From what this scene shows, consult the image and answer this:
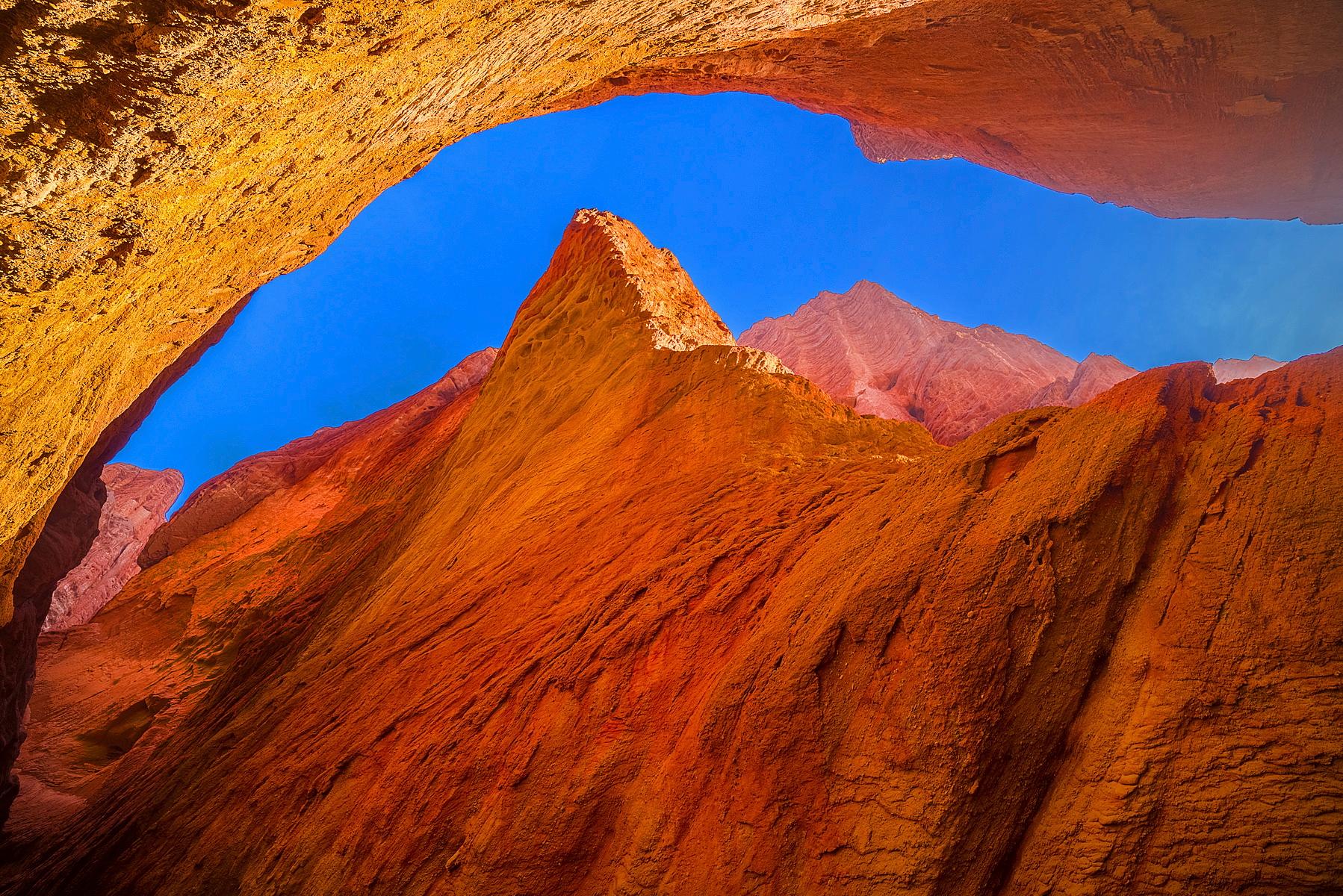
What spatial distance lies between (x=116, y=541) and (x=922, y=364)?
3908 cm

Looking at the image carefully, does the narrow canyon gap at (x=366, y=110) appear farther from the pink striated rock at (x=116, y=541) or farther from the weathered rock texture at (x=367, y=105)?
the pink striated rock at (x=116, y=541)

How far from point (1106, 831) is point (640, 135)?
451ft

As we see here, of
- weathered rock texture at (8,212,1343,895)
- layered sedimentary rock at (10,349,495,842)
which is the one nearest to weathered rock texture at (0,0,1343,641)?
weathered rock texture at (8,212,1343,895)

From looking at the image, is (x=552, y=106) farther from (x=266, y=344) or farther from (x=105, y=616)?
(x=266, y=344)

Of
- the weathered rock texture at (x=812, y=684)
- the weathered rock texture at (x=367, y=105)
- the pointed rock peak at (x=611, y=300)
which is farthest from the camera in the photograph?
the pointed rock peak at (x=611, y=300)

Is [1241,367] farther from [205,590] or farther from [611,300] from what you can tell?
[205,590]

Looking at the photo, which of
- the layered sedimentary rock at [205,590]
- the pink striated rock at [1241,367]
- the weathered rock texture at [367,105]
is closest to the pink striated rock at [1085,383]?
the pink striated rock at [1241,367]

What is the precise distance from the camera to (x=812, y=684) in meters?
3.97

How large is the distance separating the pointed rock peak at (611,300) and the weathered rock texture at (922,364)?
1670 cm

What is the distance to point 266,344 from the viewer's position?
383 feet

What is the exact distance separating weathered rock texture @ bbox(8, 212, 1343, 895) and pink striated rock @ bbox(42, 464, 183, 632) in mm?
16207

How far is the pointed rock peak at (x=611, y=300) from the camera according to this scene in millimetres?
11125

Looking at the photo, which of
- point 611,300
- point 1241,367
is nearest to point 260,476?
point 611,300

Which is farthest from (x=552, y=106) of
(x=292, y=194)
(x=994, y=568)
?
(x=994, y=568)
